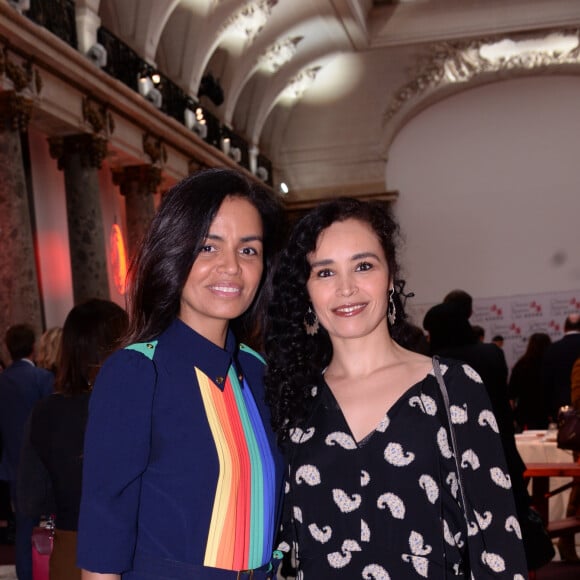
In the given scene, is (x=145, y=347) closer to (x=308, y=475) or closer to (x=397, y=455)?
(x=308, y=475)

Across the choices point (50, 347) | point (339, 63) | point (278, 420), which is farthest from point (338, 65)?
point (278, 420)

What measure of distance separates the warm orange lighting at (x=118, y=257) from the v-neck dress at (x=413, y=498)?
12193 mm

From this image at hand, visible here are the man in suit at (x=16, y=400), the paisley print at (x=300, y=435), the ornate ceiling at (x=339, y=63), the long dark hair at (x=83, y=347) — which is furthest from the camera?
the ornate ceiling at (x=339, y=63)

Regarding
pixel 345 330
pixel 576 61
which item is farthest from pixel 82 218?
pixel 576 61

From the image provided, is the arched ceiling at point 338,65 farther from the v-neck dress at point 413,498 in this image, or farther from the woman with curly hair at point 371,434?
the v-neck dress at point 413,498

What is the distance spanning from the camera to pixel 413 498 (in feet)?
7.57

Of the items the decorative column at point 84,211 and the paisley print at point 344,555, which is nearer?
the paisley print at point 344,555

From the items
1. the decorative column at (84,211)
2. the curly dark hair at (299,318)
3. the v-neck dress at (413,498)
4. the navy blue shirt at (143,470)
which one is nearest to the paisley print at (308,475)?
the v-neck dress at (413,498)

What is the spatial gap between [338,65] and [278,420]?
2022 cm

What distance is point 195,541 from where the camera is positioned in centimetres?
218

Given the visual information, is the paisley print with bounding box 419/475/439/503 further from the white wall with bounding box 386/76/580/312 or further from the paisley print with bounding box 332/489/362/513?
the white wall with bounding box 386/76/580/312

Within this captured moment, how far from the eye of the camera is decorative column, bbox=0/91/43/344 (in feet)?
32.6

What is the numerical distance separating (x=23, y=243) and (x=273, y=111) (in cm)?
1360

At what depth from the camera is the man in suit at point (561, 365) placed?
9328mm
